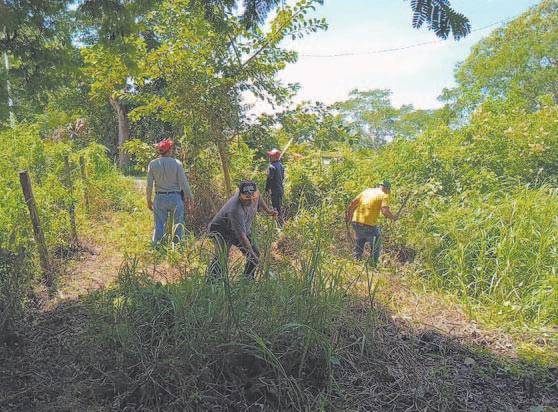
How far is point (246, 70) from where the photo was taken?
Result: 5980 mm

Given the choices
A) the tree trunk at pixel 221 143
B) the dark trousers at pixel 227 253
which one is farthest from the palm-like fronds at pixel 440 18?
the tree trunk at pixel 221 143

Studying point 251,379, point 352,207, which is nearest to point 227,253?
point 251,379

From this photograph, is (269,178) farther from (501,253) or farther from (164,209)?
(501,253)

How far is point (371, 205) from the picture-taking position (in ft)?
17.1

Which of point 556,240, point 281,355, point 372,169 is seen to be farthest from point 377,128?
point 281,355

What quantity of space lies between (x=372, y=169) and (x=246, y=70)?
8.67ft

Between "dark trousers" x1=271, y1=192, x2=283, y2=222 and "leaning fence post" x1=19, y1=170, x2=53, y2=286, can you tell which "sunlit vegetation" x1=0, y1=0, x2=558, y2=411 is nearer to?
"leaning fence post" x1=19, y1=170, x2=53, y2=286

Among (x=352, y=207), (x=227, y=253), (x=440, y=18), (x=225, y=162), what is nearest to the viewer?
(x=440, y=18)

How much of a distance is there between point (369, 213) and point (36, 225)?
3759mm

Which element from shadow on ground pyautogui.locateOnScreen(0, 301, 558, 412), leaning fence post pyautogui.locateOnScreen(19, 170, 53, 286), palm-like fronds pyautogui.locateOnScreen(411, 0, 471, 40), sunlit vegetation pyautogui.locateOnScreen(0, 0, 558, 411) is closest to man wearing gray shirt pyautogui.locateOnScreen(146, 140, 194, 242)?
sunlit vegetation pyautogui.locateOnScreen(0, 0, 558, 411)

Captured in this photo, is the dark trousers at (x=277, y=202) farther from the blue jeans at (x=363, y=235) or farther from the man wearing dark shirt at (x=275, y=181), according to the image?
the blue jeans at (x=363, y=235)

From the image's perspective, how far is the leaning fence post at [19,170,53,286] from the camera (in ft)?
13.3

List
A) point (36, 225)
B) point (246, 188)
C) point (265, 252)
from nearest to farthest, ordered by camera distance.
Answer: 1. point (265, 252)
2. point (246, 188)
3. point (36, 225)

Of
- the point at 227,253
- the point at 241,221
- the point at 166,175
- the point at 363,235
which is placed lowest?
the point at 363,235
